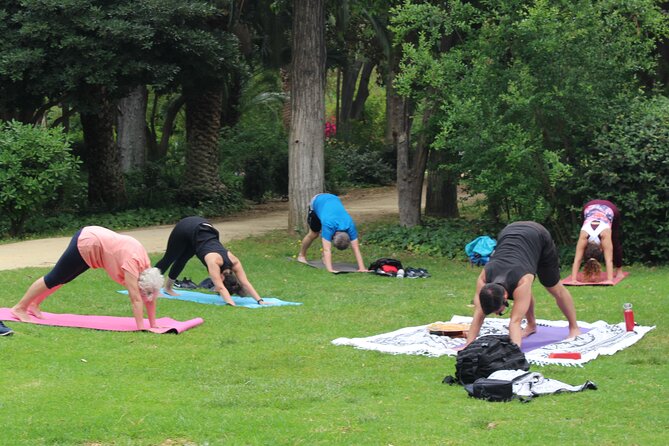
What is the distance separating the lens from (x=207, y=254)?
13109mm

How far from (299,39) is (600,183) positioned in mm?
6975

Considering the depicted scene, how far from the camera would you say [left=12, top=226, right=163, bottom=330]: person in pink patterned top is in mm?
10984

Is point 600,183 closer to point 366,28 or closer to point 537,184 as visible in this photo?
point 537,184

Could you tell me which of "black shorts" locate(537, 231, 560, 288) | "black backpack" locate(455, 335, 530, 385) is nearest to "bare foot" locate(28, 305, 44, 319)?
"black backpack" locate(455, 335, 530, 385)

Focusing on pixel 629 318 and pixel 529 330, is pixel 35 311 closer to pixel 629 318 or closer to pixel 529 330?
pixel 529 330

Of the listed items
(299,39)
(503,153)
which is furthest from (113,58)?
(503,153)

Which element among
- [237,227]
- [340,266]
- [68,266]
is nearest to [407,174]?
[237,227]

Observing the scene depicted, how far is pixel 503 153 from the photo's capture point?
18.3m

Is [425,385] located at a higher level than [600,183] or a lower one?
lower

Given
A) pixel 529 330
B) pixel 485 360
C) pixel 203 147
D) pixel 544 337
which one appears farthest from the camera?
pixel 203 147

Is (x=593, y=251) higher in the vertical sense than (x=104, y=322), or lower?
higher

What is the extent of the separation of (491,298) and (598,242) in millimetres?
6930

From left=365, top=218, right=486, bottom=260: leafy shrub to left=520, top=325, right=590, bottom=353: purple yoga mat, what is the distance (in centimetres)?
721

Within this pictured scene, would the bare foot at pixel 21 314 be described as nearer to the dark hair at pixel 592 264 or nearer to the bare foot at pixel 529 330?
the bare foot at pixel 529 330
